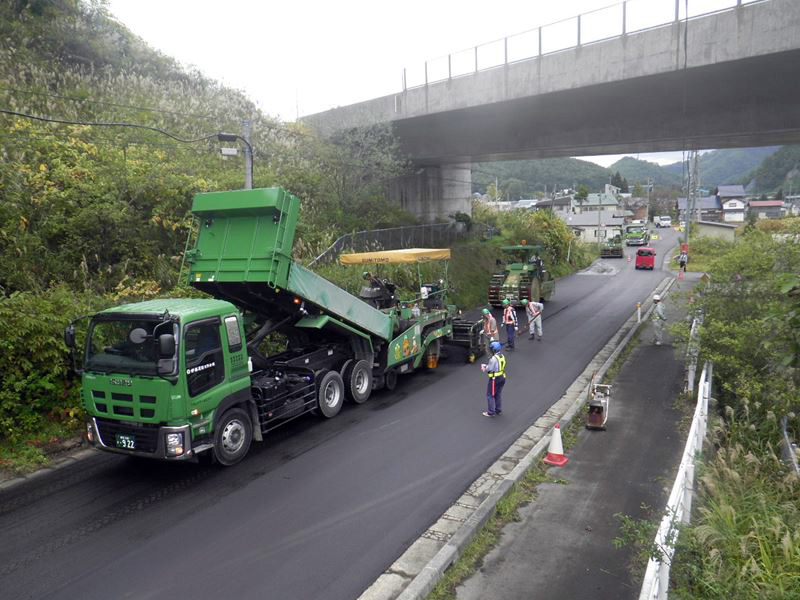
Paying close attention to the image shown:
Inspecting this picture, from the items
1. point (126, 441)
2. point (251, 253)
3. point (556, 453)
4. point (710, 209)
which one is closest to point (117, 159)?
point (251, 253)

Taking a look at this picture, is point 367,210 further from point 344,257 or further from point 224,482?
point 224,482

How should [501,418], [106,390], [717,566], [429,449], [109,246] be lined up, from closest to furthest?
[717,566] < [106,390] < [429,449] < [501,418] < [109,246]

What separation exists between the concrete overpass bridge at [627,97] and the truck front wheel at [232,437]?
16096 millimetres

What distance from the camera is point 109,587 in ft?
19.3

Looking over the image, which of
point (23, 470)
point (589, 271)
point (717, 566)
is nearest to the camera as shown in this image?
point (717, 566)

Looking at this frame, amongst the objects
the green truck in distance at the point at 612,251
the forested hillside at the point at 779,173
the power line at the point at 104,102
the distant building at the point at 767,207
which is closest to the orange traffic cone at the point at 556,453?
the power line at the point at 104,102

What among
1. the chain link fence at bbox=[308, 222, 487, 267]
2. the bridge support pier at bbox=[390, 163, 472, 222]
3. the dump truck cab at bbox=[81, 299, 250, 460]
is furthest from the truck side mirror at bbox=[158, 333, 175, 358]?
the bridge support pier at bbox=[390, 163, 472, 222]

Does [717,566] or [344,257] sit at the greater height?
[344,257]

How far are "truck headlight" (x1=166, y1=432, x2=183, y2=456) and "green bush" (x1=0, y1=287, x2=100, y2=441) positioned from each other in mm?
3523

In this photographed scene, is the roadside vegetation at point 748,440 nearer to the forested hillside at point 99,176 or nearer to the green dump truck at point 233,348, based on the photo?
the green dump truck at point 233,348

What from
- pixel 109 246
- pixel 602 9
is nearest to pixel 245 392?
pixel 109 246

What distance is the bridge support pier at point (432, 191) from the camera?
33.2m

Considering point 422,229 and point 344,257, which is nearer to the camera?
point 344,257

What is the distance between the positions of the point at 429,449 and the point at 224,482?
3.38 m
